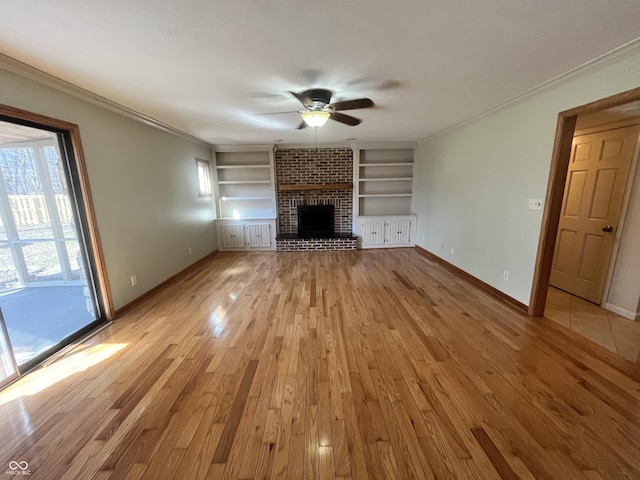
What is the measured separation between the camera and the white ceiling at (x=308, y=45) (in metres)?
1.37

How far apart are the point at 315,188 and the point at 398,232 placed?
2.14 metres

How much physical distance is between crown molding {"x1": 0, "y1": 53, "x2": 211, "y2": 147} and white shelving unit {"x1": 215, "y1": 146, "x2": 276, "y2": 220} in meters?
2.25

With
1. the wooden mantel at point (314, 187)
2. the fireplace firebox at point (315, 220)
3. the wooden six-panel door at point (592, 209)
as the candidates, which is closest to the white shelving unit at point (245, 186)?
the wooden mantel at point (314, 187)

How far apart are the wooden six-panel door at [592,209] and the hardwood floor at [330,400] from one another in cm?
114

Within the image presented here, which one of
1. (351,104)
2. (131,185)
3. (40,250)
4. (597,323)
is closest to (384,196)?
(351,104)

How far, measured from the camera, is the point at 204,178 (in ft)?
18.0

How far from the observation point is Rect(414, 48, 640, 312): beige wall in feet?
7.54

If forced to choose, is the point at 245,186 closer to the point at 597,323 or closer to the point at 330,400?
the point at 330,400

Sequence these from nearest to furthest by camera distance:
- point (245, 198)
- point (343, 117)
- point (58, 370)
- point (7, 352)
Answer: point (7, 352) < point (58, 370) < point (343, 117) < point (245, 198)

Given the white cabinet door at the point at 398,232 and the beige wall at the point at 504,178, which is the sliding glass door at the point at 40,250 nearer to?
the beige wall at the point at 504,178

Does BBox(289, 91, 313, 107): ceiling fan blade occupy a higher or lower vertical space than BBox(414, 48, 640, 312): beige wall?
higher

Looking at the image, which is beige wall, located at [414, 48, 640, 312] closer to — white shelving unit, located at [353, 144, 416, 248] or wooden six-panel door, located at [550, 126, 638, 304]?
wooden six-panel door, located at [550, 126, 638, 304]

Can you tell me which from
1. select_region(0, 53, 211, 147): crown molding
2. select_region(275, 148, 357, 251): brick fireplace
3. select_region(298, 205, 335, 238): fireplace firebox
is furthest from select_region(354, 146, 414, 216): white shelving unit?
select_region(0, 53, 211, 147): crown molding

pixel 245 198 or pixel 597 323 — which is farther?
pixel 245 198
